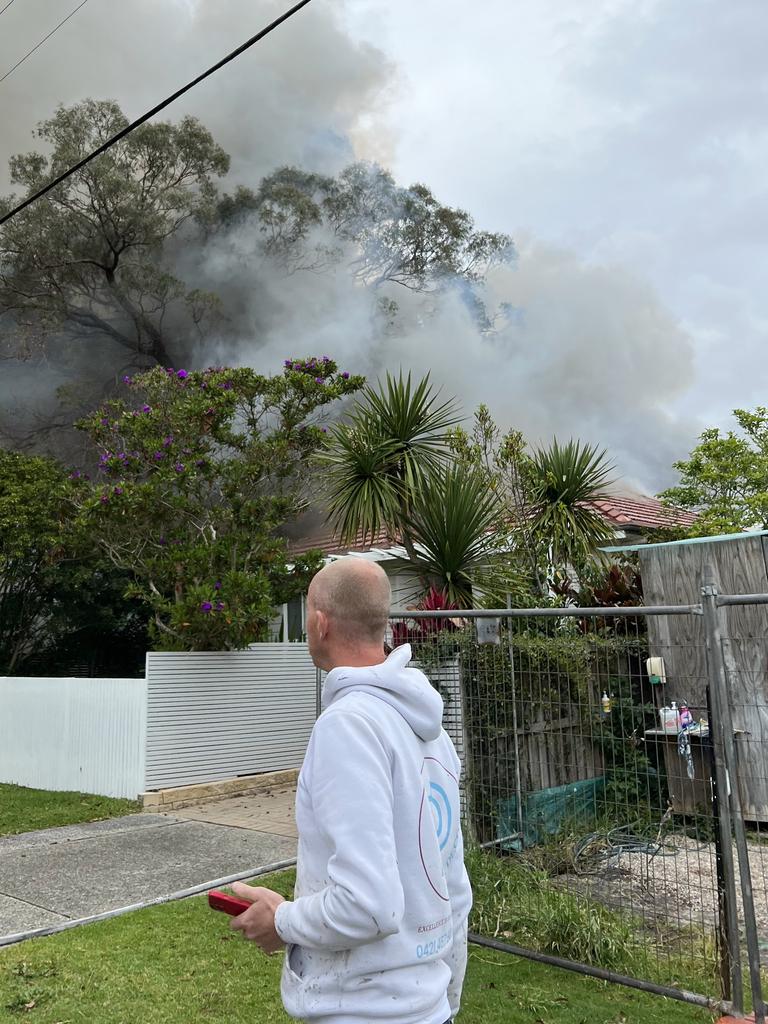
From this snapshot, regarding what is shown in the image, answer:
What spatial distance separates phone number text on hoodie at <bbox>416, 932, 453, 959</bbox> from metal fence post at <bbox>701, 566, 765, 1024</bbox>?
207 centimetres

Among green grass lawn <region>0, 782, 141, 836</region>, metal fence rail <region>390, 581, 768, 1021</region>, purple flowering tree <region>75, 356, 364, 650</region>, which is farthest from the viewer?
purple flowering tree <region>75, 356, 364, 650</region>

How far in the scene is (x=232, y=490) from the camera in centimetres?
1156

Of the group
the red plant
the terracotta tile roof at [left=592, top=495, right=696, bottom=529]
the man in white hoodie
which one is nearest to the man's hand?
the man in white hoodie

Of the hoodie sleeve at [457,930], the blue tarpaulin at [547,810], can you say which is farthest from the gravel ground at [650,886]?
the hoodie sleeve at [457,930]

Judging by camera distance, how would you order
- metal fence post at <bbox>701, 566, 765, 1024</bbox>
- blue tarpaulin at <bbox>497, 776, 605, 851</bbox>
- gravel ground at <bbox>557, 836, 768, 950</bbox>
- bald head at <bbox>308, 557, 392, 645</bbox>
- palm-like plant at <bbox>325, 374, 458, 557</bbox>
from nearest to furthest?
1. bald head at <bbox>308, 557, 392, 645</bbox>
2. metal fence post at <bbox>701, 566, 765, 1024</bbox>
3. gravel ground at <bbox>557, 836, 768, 950</bbox>
4. blue tarpaulin at <bbox>497, 776, 605, 851</bbox>
5. palm-like plant at <bbox>325, 374, 458, 557</bbox>

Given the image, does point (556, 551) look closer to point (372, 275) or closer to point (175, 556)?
point (175, 556)

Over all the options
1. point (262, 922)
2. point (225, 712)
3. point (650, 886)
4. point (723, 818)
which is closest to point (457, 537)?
point (225, 712)

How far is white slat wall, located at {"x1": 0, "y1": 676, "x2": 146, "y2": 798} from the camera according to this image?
9.61 metres

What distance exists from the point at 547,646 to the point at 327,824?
3.90m

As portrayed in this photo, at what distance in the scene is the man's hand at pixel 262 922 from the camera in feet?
5.67

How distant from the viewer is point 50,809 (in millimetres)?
9078

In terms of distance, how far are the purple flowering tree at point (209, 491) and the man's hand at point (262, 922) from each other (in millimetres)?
8437

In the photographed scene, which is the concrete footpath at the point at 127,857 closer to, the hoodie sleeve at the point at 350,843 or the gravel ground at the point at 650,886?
the gravel ground at the point at 650,886

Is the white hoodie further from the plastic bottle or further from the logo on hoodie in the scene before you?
the plastic bottle
